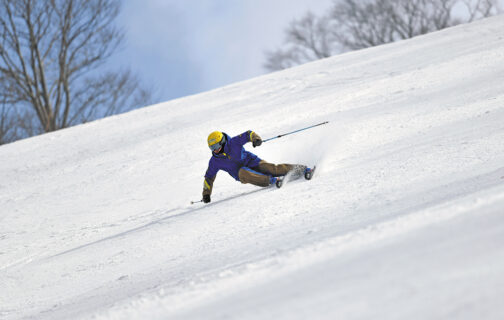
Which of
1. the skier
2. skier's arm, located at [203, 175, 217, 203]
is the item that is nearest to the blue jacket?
the skier

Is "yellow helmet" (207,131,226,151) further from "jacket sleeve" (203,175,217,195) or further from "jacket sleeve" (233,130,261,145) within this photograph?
"jacket sleeve" (203,175,217,195)

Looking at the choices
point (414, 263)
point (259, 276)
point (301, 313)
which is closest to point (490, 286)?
point (414, 263)

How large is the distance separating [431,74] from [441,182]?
20.9 feet

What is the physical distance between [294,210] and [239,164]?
1738 mm

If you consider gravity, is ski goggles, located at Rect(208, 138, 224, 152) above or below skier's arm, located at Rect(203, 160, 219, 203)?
above

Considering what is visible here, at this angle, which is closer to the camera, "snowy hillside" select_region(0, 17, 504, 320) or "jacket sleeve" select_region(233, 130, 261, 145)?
"snowy hillside" select_region(0, 17, 504, 320)

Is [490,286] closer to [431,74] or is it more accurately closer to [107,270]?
[107,270]

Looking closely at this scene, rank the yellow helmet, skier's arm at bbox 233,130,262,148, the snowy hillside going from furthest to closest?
the yellow helmet → skier's arm at bbox 233,130,262,148 → the snowy hillside

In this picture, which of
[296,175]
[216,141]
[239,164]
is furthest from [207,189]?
[296,175]

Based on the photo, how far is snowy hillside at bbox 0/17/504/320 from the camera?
162cm

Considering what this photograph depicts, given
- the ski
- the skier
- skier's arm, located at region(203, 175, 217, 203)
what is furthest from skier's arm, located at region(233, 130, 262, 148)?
skier's arm, located at region(203, 175, 217, 203)

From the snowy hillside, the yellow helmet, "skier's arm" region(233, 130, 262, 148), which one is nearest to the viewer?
the snowy hillside

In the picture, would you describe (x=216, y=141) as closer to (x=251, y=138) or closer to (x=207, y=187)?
(x=251, y=138)

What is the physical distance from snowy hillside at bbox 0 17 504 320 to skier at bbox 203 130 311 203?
285mm
